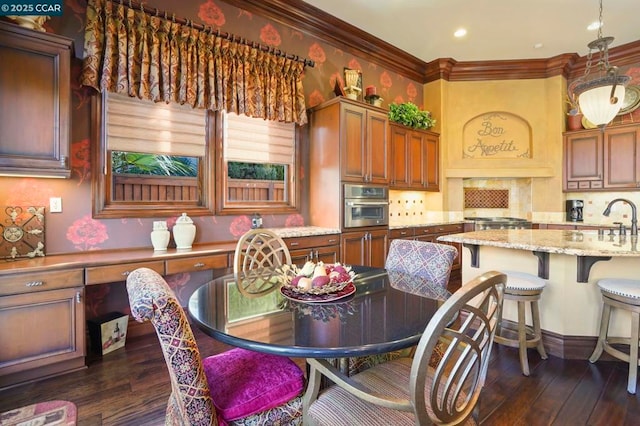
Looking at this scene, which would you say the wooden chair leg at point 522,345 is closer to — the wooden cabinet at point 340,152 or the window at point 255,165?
the wooden cabinet at point 340,152

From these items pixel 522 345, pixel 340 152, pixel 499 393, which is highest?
pixel 340 152

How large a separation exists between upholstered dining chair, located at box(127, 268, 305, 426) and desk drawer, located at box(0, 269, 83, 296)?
1.38m

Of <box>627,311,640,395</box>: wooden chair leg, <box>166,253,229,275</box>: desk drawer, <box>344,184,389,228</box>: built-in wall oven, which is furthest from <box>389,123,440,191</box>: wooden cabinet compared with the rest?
<box>627,311,640,395</box>: wooden chair leg

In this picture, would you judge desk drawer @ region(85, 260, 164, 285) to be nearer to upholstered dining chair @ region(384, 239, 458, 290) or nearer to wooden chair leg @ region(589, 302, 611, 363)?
upholstered dining chair @ region(384, 239, 458, 290)

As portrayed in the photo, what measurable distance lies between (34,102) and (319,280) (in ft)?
7.71

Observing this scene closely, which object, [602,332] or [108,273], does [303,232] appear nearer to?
[108,273]

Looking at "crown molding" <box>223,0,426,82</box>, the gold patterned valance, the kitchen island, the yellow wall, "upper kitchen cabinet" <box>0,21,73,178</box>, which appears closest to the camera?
"upper kitchen cabinet" <box>0,21,73,178</box>

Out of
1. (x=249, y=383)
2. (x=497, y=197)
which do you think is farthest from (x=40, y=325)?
Result: (x=497, y=197)

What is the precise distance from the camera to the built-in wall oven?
370cm

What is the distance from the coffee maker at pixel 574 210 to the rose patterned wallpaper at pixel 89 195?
454cm

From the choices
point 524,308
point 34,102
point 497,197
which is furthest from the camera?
point 497,197

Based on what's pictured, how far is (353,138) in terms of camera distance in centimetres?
377

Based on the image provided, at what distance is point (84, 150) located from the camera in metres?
2.65

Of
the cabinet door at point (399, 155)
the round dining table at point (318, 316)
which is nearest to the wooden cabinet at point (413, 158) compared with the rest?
the cabinet door at point (399, 155)
